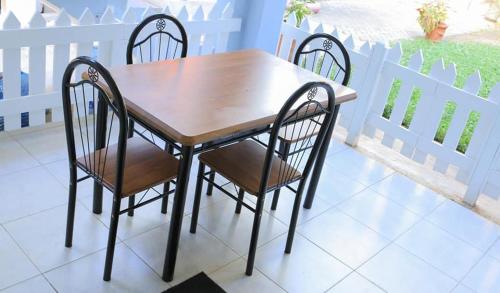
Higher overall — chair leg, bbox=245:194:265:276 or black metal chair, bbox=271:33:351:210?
black metal chair, bbox=271:33:351:210

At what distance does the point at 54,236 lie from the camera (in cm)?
219

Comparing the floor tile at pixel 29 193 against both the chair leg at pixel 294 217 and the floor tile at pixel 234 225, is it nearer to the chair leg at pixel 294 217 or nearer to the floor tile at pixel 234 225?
the floor tile at pixel 234 225

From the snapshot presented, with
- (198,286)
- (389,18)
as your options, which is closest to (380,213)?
(198,286)

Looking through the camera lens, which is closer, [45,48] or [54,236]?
[54,236]

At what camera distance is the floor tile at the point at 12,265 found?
6.28 feet

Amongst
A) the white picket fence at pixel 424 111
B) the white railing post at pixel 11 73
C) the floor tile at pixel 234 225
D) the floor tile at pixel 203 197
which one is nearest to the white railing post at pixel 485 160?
the white picket fence at pixel 424 111

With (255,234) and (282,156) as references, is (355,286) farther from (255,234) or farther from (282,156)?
(282,156)

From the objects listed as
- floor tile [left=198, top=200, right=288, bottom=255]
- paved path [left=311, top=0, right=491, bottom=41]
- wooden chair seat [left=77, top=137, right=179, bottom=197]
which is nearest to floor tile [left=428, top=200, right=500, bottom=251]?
floor tile [left=198, top=200, right=288, bottom=255]

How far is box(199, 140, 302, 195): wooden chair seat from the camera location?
2074 millimetres

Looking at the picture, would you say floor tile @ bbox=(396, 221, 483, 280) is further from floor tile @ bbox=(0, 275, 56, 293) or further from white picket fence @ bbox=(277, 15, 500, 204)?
floor tile @ bbox=(0, 275, 56, 293)

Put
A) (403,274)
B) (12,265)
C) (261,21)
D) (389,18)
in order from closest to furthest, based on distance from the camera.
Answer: (12,265) < (403,274) < (261,21) < (389,18)

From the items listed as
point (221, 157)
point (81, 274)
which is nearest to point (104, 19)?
point (221, 157)

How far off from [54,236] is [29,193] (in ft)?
1.26

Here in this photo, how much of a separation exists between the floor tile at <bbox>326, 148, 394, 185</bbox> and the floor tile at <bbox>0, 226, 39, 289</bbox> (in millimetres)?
1982
